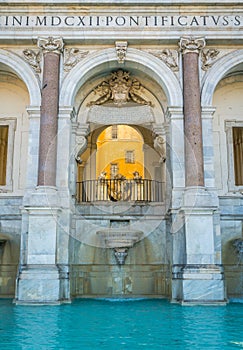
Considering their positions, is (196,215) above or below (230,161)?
below

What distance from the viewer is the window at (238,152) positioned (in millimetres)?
16625

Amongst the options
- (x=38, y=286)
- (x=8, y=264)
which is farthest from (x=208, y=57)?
(x=8, y=264)

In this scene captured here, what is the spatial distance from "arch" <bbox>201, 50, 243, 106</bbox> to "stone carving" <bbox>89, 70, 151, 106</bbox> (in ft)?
8.81

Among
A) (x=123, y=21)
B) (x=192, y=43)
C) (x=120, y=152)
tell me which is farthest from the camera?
(x=120, y=152)

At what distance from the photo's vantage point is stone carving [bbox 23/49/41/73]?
590 inches

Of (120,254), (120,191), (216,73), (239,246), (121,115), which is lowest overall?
(120,254)

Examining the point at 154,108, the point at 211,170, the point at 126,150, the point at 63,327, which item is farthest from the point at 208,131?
the point at 126,150

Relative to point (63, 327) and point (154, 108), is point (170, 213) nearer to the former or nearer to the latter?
point (154, 108)

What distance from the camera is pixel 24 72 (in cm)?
1491

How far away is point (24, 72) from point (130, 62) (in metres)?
3.74

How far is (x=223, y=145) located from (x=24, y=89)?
8.04 m

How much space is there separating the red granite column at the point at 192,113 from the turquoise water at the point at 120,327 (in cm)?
426

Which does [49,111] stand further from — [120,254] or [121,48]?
[120,254]

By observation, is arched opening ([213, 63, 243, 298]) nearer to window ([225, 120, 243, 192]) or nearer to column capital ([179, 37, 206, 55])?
window ([225, 120, 243, 192])
